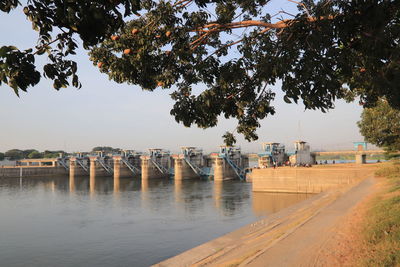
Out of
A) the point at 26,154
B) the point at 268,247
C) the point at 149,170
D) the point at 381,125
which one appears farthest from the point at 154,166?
the point at 26,154

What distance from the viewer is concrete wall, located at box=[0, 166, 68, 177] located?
96.8 meters

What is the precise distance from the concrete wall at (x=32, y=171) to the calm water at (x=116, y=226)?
55.1 metres

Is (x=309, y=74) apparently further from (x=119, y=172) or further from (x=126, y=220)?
(x=119, y=172)

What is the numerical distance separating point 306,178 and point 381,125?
766 inches

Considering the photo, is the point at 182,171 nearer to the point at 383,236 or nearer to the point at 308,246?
the point at 308,246

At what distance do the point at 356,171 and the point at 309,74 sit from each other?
38257mm

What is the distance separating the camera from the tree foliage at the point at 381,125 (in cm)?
2383

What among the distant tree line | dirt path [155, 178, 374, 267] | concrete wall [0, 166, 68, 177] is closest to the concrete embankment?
dirt path [155, 178, 374, 267]

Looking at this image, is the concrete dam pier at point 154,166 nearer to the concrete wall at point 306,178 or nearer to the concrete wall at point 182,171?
the concrete wall at point 182,171

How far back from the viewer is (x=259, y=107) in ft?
27.7

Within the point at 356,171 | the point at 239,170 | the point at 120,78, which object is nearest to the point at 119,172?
the point at 239,170

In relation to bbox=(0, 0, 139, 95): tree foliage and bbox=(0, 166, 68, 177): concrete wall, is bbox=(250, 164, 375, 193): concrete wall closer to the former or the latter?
bbox=(0, 0, 139, 95): tree foliage

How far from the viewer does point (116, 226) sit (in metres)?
29.5

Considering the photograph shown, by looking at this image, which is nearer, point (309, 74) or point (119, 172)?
point (309, 74)
